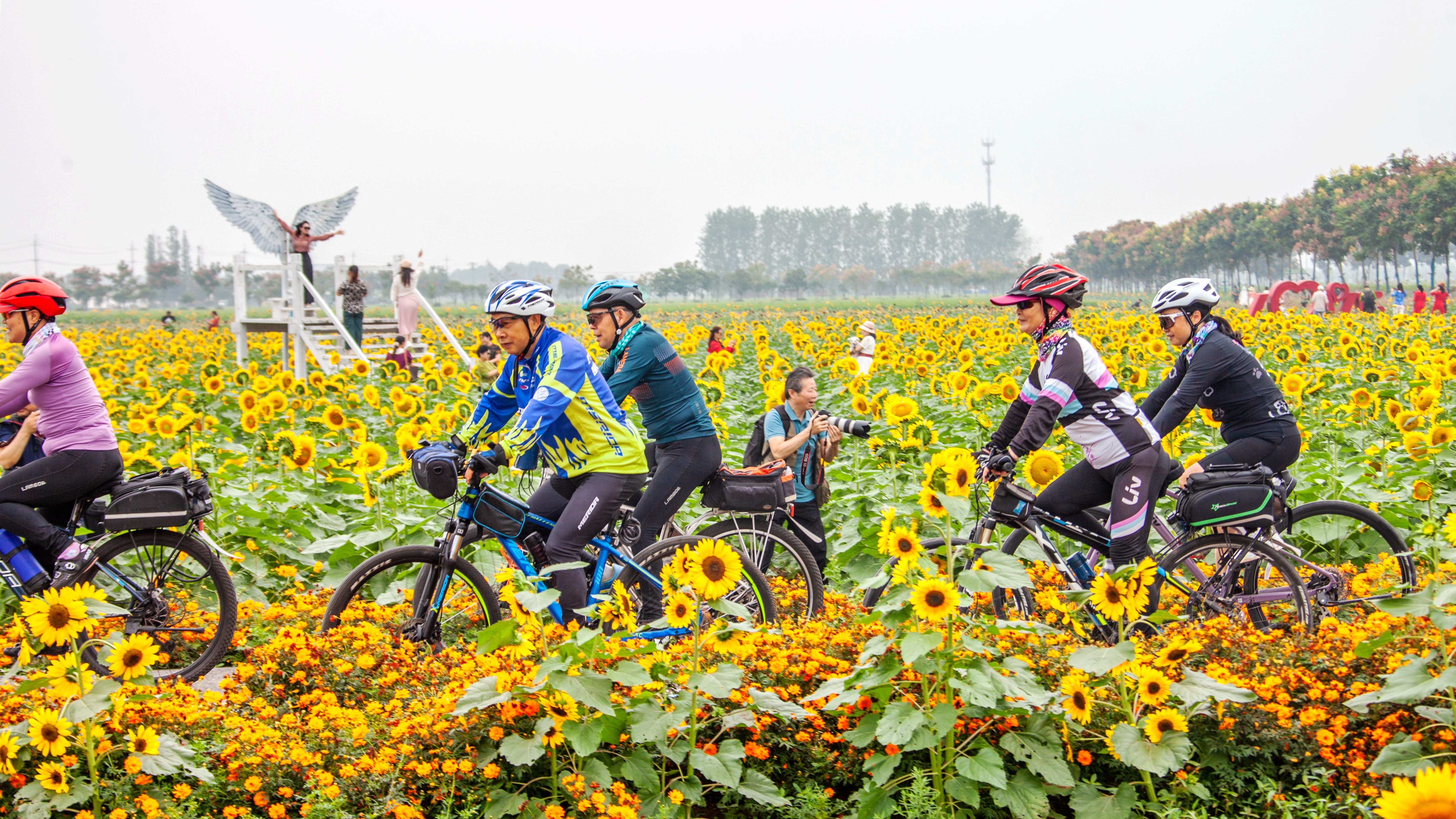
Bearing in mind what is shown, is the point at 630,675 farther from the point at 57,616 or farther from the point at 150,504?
the point at 150,504

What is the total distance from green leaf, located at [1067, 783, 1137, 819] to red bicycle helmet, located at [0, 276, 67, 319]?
→ 4607mm

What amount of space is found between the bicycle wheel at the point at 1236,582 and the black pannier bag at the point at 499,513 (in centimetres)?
306

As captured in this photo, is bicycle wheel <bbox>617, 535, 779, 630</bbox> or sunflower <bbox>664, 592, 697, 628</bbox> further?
bicycle wheel <bbox>617, 535, 779, 630</bbox>

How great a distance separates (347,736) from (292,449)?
12.0 feet

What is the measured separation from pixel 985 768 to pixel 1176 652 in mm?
748

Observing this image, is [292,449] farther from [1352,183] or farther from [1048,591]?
[1352,183]

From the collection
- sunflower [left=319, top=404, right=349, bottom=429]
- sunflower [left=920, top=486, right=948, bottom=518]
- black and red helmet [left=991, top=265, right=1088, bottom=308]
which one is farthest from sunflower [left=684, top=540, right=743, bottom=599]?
sunflower [left=319, top=404, right=349, bottom=429]

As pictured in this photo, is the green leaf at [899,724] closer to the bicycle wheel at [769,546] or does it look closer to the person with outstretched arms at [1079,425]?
the person with outstretched arms at [1079,425]

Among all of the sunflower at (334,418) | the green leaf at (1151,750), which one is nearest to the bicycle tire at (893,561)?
the green leaf at (1151,750)

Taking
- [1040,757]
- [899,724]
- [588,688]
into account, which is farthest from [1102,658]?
[588,688]

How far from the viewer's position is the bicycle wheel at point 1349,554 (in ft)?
16.9

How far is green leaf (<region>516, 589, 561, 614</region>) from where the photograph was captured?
3.27 meters

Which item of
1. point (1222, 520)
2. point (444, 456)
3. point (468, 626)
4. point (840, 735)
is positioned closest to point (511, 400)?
point (444, 456)

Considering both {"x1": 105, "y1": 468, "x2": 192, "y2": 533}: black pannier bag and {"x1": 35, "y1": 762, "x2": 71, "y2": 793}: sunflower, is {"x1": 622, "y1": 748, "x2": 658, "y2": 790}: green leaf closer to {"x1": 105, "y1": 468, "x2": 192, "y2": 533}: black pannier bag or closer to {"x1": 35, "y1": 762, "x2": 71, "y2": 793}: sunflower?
{"x1": 35, "y1": 762, "x2": 71, "y2": 793}: sunflower
